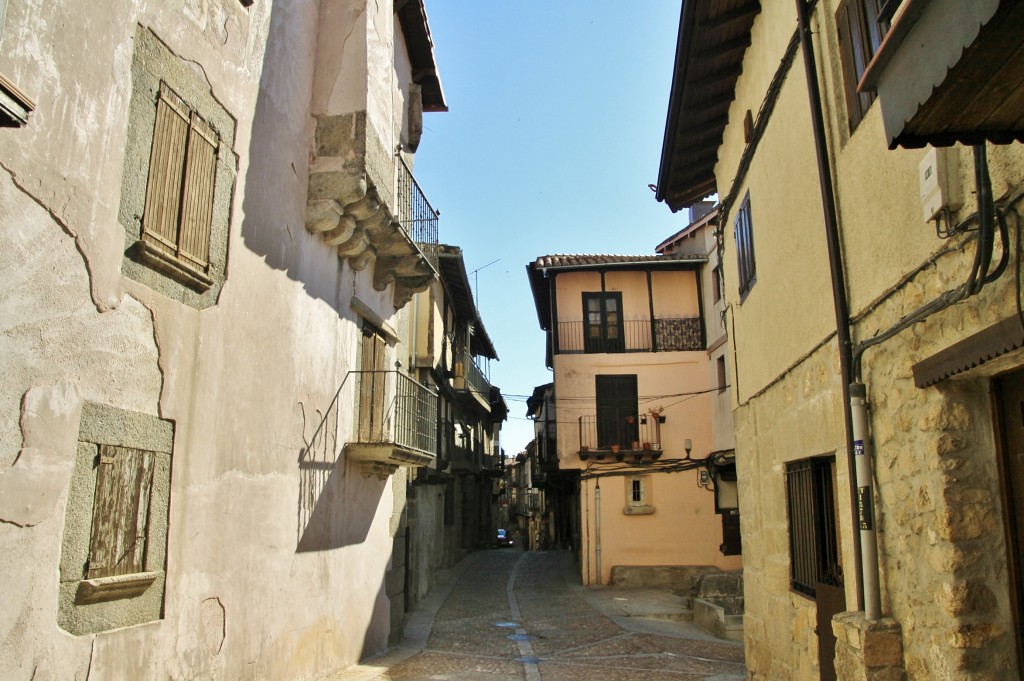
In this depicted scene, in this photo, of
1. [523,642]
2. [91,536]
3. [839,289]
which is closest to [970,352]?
[839,289]

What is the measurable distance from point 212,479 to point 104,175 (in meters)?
2.69

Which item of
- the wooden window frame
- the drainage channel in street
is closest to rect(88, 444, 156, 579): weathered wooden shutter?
the wooden window frame

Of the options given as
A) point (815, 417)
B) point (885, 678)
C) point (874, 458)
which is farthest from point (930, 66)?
point (815, 417)

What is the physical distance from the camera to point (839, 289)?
5742 mm

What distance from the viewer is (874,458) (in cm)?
527

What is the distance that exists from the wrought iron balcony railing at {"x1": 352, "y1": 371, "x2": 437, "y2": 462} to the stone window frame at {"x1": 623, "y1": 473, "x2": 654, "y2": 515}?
10.7 meters

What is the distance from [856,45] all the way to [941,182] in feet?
6.33

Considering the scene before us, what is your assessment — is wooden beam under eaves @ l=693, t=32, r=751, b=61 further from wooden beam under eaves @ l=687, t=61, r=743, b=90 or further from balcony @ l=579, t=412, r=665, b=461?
balcony @ l=579, t=412, r=665, b=461

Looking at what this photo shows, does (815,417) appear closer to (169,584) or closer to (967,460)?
(967,460)

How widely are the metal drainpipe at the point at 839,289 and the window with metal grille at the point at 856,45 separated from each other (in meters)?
0.36

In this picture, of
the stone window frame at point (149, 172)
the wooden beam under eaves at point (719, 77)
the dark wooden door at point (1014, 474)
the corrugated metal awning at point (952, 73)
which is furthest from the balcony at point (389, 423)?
the corrugated metal awning at point (952, 73)

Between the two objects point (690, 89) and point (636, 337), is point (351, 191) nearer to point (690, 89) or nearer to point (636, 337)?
point (690, 89)

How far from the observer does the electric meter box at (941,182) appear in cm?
402

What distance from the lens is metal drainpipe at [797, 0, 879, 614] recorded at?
5.33 metres
